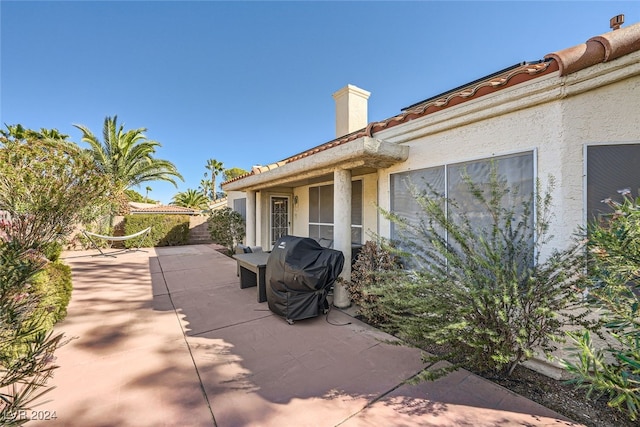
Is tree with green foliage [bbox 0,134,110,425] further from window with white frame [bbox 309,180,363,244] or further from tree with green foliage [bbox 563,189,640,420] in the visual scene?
window with white frame [bbox 309,180,363,244]

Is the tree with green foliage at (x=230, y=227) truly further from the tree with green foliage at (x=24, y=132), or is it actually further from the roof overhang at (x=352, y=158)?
the tree with green foliage at (x=24, y=132)

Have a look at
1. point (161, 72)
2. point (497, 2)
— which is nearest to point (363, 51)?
point (497, 2)

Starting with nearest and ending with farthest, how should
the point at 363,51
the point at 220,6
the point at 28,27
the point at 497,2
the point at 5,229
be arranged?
the point at 5,229 < the point at 497,2 < the point at 28,27 < the point at 220,6 < the point at 363,51

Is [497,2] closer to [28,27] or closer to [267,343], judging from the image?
[267,343]

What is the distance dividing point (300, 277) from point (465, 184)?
3402 millimetres

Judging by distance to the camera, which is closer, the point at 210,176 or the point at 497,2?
the point at 497,2

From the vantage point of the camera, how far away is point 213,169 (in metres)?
43.8

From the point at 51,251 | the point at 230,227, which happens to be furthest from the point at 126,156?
the point at 51,251

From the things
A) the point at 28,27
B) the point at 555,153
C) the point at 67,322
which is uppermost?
the point at 28,27

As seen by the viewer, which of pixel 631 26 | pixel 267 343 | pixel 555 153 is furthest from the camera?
pixel 267 343

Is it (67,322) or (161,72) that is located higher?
(161,72)

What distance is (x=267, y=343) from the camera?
13.7 feet

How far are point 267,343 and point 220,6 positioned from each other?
34.9 ft

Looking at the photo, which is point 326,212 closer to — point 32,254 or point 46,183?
point 46,183
